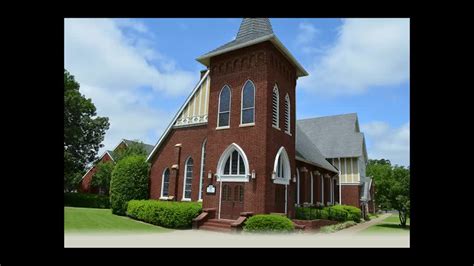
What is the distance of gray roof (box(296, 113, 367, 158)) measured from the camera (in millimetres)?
32688

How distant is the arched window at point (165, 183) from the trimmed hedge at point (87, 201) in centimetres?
1111

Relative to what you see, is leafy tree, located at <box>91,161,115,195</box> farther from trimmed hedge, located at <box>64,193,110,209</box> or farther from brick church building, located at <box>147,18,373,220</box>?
brick church building, located at <box>147,18,373,220</box>

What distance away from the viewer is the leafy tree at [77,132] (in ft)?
108

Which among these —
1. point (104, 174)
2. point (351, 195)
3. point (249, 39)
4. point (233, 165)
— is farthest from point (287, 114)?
point (104, 174)

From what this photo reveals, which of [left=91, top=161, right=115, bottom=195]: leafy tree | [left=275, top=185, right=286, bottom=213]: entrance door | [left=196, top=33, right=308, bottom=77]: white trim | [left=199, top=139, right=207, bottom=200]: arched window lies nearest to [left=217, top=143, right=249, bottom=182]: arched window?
[left=275, top=185, right=286, bottom=213]: entrance door

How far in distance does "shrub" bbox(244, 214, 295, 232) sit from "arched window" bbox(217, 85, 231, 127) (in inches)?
208

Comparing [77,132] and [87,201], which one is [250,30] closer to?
[87,201]

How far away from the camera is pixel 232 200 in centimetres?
1659

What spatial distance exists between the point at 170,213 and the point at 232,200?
2971mm

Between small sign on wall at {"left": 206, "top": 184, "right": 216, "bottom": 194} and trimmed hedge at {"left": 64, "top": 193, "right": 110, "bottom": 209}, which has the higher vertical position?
small sign on wall at {"left": 206, "top": 184, "right": 216, "bottom": 194}
